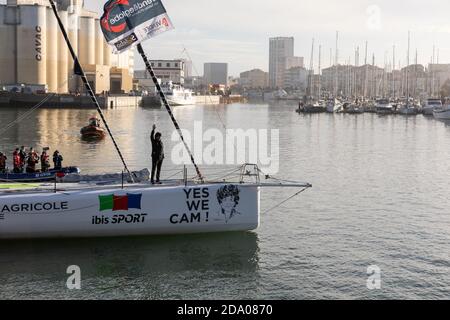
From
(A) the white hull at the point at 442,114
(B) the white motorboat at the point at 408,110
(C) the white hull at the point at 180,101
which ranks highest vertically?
(C) the white hull at the point at 180,101

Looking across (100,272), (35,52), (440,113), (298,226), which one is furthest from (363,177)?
(35,52)

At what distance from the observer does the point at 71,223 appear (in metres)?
17.6

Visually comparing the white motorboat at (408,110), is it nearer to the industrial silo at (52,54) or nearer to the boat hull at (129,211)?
the industrial silo at (52,54)

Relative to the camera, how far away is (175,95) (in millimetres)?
146750

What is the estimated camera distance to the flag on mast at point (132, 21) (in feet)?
59.1

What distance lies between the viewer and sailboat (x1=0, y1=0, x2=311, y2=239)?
17.3m

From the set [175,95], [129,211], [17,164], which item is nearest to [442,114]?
[175,95]

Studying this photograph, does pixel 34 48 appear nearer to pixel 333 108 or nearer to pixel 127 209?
pixel 333 108

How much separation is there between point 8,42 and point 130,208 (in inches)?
4394

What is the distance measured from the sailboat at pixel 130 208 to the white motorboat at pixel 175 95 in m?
118

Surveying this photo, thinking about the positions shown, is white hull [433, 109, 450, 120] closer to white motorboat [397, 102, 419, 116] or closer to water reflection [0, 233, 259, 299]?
white motorboat [397, 102, 419, 116]

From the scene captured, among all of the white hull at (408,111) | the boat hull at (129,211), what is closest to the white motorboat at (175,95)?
the white hull at (408,111)

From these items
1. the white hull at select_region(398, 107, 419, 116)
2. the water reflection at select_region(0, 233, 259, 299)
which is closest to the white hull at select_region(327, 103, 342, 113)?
the white hull at select_region(398, 107, 419, 116)

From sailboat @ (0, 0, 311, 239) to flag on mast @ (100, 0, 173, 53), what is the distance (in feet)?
0.10
